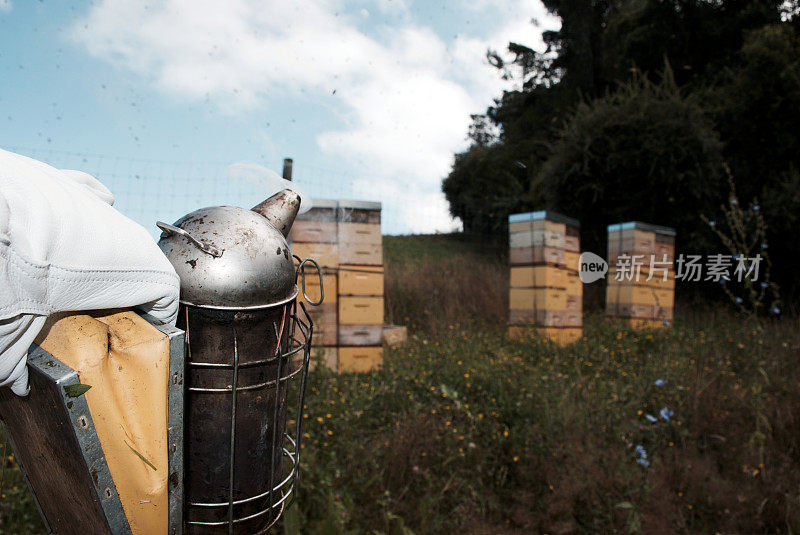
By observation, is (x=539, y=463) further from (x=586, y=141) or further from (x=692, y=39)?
(x=692, y=39)

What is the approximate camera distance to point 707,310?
7.27 meters

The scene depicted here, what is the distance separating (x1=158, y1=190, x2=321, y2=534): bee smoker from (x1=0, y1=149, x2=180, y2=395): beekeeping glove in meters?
0.11

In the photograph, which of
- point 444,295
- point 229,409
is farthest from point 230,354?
point 444,295

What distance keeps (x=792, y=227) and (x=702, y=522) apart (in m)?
6.64

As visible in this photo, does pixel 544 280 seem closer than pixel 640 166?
Yes

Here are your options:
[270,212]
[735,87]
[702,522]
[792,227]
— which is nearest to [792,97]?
Answer: [735,87]

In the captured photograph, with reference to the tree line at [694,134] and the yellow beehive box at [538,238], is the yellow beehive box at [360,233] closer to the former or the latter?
the yellow beehive box at [538,238]

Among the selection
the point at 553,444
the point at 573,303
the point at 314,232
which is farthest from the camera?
the point at 573,303

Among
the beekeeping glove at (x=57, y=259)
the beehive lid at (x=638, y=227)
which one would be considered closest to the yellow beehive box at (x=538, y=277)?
the beehive lid at (x=638, y=227)

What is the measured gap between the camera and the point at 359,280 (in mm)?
4375

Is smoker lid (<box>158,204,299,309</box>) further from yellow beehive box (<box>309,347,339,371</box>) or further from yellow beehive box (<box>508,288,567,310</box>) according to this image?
yellow beehive box (<box>508,288,567,310</box>)

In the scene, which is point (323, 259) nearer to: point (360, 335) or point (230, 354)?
point (360, 335)

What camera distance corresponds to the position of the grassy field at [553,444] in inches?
111

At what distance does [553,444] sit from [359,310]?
1864 mm
